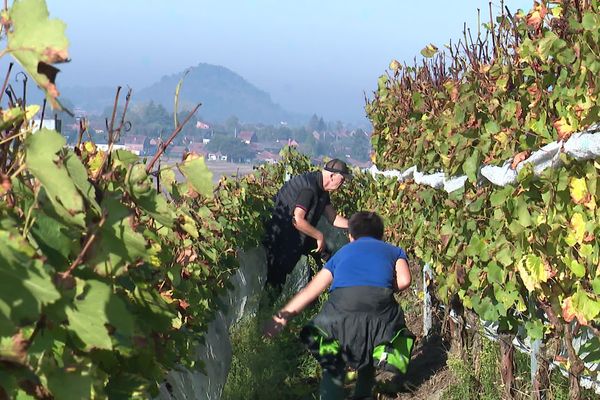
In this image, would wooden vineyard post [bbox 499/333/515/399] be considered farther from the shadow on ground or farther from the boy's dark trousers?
the shadow on ground

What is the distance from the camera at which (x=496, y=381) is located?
236 inches

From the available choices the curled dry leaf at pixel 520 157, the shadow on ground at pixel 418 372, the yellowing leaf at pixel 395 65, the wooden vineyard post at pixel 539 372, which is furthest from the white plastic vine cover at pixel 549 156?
the yellowing leaf at pixel 395 65

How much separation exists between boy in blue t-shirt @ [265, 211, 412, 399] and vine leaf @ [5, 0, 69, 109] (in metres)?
4.02

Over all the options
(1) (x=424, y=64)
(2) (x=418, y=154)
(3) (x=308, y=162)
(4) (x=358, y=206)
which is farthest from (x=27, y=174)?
(3) (x=308, y=162)

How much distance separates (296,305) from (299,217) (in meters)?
3.10

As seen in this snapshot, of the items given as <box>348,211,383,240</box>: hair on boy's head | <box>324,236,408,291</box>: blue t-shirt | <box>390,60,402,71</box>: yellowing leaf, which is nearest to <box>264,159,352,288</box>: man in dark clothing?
<box>390,60,402,71</box>: yellowing leaf

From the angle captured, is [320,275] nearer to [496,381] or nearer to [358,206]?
[496,381]

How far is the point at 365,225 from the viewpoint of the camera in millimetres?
5668

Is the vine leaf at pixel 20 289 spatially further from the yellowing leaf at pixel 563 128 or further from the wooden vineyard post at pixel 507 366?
the wooden vineyard post at pixel 507 366

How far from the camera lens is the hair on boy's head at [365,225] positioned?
5660mm

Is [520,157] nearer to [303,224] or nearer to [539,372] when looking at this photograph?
[539,372]

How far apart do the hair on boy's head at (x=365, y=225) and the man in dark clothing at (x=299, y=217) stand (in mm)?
2672

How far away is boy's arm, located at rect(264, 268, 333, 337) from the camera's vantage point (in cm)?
522

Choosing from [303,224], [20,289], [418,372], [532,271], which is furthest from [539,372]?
[20,289]
